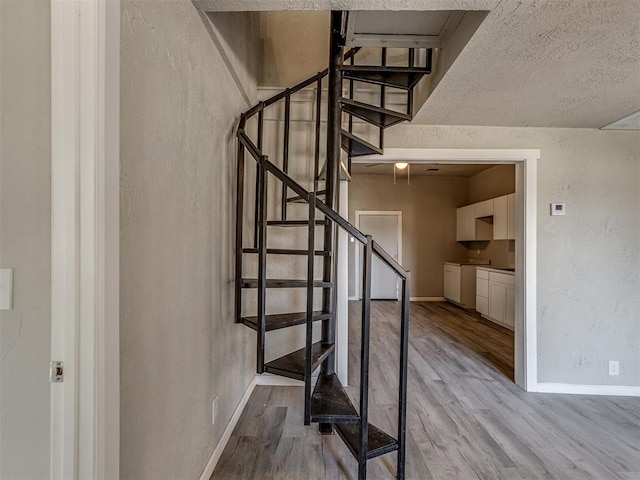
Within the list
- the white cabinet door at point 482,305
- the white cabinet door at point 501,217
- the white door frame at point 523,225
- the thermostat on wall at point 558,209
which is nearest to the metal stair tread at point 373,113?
the white door frame at point 523,225

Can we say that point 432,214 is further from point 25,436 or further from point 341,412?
point 25,436

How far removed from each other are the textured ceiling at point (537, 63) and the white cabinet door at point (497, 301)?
2.80 m

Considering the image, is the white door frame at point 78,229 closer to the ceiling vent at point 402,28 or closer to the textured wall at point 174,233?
the textured wall at point 174,233

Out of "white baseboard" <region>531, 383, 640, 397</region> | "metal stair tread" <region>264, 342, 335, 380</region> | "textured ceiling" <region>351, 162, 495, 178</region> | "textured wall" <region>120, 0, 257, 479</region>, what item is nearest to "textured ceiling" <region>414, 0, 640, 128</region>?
"textured wall" <region>120, 0, 257, 479</region>

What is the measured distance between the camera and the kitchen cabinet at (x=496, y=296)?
4.61 metres

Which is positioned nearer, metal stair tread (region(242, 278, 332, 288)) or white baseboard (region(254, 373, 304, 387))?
metal stair tread (region(242, 278, 332, 288))

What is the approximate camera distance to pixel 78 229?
0.78 m

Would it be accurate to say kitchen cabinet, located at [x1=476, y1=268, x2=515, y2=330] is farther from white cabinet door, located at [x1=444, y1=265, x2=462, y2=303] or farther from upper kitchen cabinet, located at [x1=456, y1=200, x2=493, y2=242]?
upper kitchen cabinet, located at [x1=456, y1=200, x2=493, y2=242]

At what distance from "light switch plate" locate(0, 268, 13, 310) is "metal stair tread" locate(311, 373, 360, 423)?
4.48 ft

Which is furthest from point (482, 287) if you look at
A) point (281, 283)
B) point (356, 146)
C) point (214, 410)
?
point (214, 410)

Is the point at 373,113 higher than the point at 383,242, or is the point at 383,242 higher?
the point at 373,113

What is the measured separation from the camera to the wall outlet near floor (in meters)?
2.73

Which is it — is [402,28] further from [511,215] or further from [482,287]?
[482,287]

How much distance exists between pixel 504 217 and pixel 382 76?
399 centimetres
